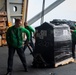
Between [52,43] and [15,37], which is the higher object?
[15,37]

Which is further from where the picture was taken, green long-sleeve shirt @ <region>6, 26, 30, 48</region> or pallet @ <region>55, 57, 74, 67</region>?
pallet @ <region>55, 57, 74, 67</region>

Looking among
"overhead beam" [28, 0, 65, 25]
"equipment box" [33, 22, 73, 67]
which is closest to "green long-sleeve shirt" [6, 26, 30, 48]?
"equipment box" [33, 22, 73, 67]

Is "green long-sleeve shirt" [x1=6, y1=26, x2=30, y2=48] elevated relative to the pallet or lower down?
elevated

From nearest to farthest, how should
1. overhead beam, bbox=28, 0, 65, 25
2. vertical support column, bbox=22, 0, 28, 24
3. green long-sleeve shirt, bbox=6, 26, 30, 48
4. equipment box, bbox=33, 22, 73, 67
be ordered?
green long-sleeve shirt, bbox=6, 26, 30, 48 < equipment box, bbox=33, 22, 73, 67 < vertical support column, bbox=22, 0, 28, 24 < overhead beam, bbox=28, 0, 65, 25

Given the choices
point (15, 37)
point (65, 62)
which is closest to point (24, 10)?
point (65, 62)

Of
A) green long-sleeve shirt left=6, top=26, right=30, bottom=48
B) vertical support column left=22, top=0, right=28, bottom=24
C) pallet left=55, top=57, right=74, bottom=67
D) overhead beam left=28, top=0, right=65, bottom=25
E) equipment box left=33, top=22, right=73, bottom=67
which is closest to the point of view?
green long-sleeve shirt left=6, top=26, right=30, bottom=48

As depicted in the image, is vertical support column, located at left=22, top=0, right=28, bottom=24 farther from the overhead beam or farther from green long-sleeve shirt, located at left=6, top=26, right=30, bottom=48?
green long-sleeve shirt, located at left=6, top=26, right=30, bottom=48

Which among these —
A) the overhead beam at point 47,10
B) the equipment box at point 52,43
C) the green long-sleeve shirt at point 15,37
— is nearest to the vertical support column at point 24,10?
the overhead beam at point 47,10

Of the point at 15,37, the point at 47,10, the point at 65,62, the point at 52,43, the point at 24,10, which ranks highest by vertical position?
the point at 47,10

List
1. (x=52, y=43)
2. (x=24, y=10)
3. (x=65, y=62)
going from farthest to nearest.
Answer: (x=24, y=10)
(x=65, y=62)
(x=52, y=43)

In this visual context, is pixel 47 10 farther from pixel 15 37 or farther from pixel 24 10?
pixel 15 37

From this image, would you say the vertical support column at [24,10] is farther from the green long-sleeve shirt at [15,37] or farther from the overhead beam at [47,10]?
the green long-sleeve shirt at [15,37]

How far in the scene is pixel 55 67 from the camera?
28.5ft

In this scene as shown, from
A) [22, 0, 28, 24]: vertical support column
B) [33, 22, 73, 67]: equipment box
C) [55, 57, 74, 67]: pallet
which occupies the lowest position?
[55, 57, 74, 67]: pallet
